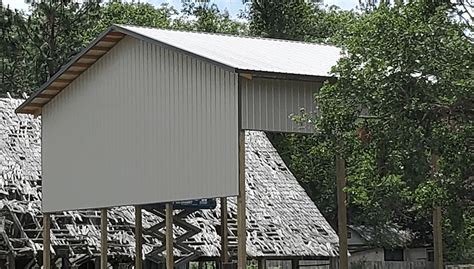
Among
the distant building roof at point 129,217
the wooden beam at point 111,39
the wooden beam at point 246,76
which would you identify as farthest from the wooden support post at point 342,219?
the distant building roof at point 129,217

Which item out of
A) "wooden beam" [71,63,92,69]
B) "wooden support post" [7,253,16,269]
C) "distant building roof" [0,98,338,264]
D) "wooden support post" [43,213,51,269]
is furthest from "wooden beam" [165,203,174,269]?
"wooden support post" [7,253,16,269]

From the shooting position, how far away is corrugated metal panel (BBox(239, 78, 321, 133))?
1888cm

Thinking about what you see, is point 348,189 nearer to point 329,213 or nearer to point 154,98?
point 154,98

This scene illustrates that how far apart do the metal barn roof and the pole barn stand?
0.04 m

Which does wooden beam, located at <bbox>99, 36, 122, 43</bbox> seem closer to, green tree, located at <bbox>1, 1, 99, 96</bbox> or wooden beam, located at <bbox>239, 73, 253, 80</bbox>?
wooden beam, located at <bbox>239, 73, 253, 80</bbox>

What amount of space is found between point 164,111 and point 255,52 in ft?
7.53

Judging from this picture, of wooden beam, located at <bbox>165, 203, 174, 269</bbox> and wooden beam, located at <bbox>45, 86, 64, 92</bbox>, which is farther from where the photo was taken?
wooden beam, located at <bbox>45, 86, 64, 92</bbox>

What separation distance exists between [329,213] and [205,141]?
22.0 meters

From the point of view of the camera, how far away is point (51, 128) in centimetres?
2544

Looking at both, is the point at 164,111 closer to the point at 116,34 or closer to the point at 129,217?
the point at 116,34

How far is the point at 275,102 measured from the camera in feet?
63.2

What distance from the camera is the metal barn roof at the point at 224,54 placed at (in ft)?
62.4

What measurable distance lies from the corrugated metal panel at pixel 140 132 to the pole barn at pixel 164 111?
0.08 ft

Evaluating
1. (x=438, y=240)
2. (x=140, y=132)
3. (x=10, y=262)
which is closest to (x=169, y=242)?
(x=140, y=132)
